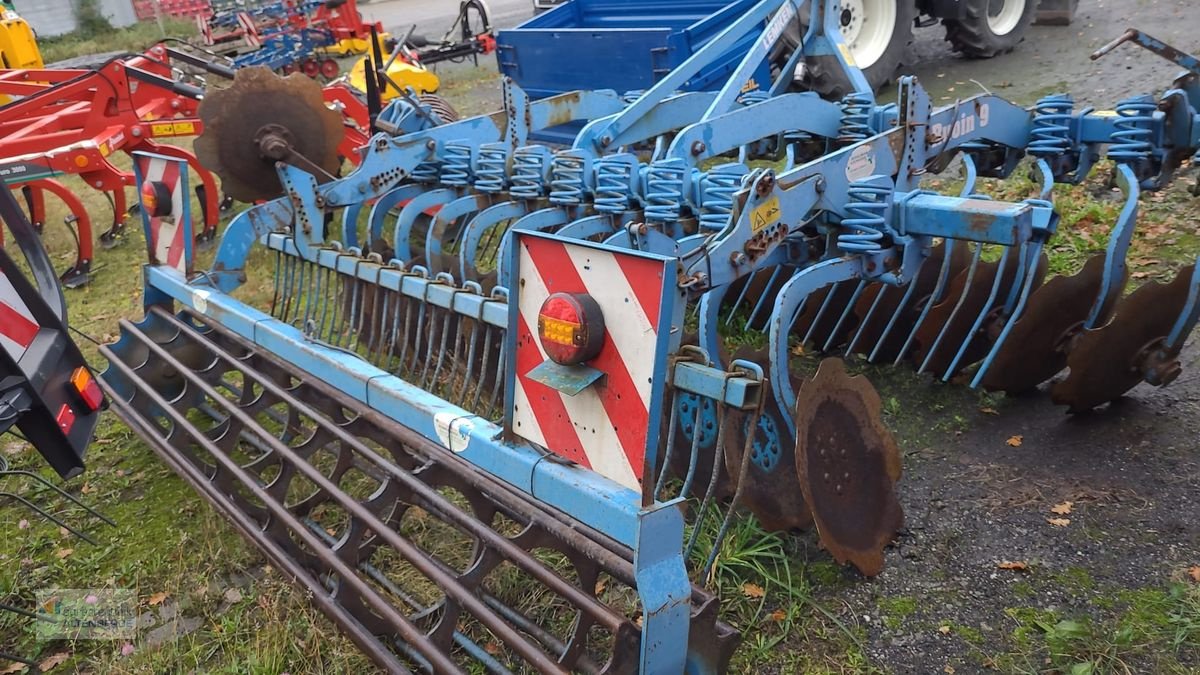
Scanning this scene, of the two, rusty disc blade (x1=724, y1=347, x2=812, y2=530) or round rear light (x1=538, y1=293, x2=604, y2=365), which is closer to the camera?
round rear light (x1=538, y1=293, x2=604, y2=365)

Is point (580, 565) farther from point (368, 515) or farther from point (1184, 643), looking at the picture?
point (1184, 643)

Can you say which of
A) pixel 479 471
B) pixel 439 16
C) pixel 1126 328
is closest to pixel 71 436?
pixel 479 471

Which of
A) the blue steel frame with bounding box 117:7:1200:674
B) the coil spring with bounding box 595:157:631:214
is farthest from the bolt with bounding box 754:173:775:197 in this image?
the coil spring with bounding box 595:157:631:214

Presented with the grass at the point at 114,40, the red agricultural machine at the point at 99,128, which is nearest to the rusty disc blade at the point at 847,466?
the red agricultural machine at the point at 99,128

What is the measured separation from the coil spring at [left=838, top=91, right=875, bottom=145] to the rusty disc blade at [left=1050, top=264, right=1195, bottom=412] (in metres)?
1.20

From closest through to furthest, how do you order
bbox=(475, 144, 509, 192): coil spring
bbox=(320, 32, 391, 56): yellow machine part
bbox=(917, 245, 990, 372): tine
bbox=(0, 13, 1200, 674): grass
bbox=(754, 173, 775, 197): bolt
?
bbox=(0, 13, 1200, 674): grass → bbox=(754, 173, 775, 197): bolt → bbox=(917, 245, 990, 372): tine → bbox=(475, 144, 509, 192): coil spring → bbox=(320, 32, 391, 56): yellow machine part

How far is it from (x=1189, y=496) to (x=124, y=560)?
3691mm

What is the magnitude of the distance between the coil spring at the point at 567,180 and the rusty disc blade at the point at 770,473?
50.7 inches

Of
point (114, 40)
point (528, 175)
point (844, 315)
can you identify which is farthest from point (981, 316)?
point (114, 40)

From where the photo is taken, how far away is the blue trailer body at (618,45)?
5645 millimetres

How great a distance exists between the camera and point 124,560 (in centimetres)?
335

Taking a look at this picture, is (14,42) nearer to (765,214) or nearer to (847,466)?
(765,214)

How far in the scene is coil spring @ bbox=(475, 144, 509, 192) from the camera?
422 cm

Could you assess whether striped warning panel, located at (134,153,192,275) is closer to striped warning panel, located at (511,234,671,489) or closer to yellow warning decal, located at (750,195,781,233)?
striped warning panel, located at (511,234,671,489)
